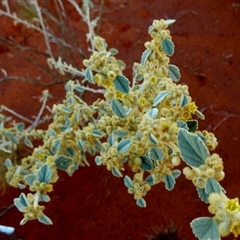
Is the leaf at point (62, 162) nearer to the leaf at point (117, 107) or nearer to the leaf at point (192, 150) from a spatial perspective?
the leaf at point (117, 107)

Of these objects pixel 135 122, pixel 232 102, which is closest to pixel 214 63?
pixel 232 102

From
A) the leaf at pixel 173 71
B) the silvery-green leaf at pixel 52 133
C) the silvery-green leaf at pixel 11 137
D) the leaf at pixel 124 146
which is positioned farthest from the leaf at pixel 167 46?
the silvery-green leaf at pixel 11 137

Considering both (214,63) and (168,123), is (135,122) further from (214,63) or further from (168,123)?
(214,63)

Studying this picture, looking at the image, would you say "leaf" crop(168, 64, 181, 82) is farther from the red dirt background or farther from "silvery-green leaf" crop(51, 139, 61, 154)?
the red dirt background

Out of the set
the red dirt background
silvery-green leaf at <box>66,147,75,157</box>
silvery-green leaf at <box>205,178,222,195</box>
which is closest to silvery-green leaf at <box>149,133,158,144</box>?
silvery-green leaf at <box>205,178,222,195</box>

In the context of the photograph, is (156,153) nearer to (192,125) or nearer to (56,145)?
(192,125)

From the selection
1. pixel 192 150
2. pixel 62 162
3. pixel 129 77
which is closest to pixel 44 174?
pixel 62 162
